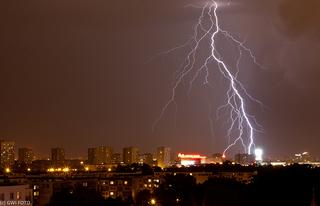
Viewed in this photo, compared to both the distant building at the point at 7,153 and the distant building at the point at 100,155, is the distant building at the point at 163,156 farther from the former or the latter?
the distant building at the point at 7,153

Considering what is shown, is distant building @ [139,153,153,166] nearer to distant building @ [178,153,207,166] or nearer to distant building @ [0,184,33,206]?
distant building @ [178,153,207,166]

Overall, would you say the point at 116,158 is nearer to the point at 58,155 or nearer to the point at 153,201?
the point at 58,155

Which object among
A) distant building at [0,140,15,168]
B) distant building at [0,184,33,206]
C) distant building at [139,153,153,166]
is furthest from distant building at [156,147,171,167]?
distant building at [0,184,33,206]

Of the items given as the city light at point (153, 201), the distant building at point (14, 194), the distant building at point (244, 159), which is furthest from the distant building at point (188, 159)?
the distant building at point (14, 194)

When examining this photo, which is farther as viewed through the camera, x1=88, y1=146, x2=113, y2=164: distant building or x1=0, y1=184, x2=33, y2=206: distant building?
x1=88, y1=146, x2=113, y2=164: distant building

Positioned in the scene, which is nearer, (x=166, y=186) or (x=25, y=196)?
(x=25, y=196)

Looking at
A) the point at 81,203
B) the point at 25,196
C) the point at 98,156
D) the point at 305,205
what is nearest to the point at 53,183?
the point at 81,203

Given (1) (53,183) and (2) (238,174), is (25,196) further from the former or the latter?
(2) (238,174)
